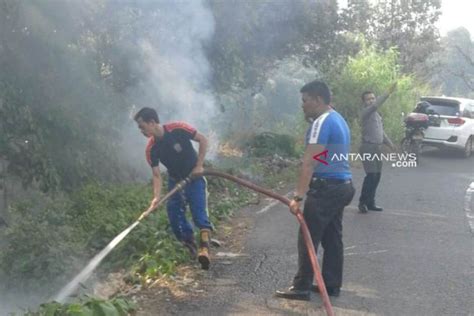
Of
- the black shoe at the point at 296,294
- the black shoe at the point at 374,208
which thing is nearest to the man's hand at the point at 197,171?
the black shoe at the point at 296,294

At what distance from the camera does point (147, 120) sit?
6258 mm

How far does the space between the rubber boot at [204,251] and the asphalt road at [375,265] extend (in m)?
0.11

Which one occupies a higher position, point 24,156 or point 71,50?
point 71,50

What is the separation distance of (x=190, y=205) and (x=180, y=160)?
0.46m

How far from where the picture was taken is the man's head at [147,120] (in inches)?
→ 246

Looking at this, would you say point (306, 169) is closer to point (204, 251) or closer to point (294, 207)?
point (294, 207)

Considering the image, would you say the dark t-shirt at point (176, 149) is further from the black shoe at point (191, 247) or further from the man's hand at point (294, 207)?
the man's hand at point (294, 207)

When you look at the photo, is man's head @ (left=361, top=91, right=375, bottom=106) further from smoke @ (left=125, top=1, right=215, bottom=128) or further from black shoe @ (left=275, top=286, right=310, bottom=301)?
black shoe @ (left=275, top=286, right=310, bottom=301)

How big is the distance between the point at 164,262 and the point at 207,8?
6.88 m

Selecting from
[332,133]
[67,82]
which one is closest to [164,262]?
[332,133]

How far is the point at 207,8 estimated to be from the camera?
12219 mm

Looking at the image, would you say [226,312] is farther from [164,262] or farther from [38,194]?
[38,194]

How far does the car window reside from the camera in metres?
16.6

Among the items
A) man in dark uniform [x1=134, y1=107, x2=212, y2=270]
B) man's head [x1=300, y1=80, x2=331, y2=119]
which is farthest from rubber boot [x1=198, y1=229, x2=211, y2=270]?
man's head [x1=300, y1=80, x2=331, y2=119]
